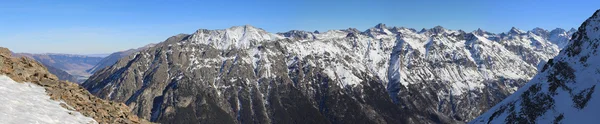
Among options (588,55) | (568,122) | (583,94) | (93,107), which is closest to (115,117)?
(93,107)

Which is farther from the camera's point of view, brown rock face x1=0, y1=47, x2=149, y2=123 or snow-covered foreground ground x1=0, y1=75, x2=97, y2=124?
brown rock face x1=0, y1=47, x2=149, y2=123

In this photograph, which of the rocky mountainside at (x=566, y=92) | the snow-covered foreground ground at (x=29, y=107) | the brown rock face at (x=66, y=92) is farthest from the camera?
the rocky mountainside at (x=566, y=92)

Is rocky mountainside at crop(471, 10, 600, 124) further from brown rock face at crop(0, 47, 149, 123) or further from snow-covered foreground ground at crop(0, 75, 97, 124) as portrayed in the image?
snow-covered foreground ground at crop(0, 75, 97, 124)

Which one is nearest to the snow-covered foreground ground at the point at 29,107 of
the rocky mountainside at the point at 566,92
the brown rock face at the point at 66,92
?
the brown rock face at the point at 66,92

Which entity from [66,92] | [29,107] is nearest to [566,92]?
[66,92]

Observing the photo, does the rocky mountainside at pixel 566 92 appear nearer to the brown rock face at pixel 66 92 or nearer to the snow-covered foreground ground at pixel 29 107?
the brown rock face at pixel 66 92

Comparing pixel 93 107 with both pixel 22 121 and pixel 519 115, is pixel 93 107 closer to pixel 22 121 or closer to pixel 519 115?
pixel 22 121

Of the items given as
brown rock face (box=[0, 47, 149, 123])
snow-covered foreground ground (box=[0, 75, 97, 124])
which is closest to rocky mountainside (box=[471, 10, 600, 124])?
brown rock face (box=[0, 47, 149, 123])
